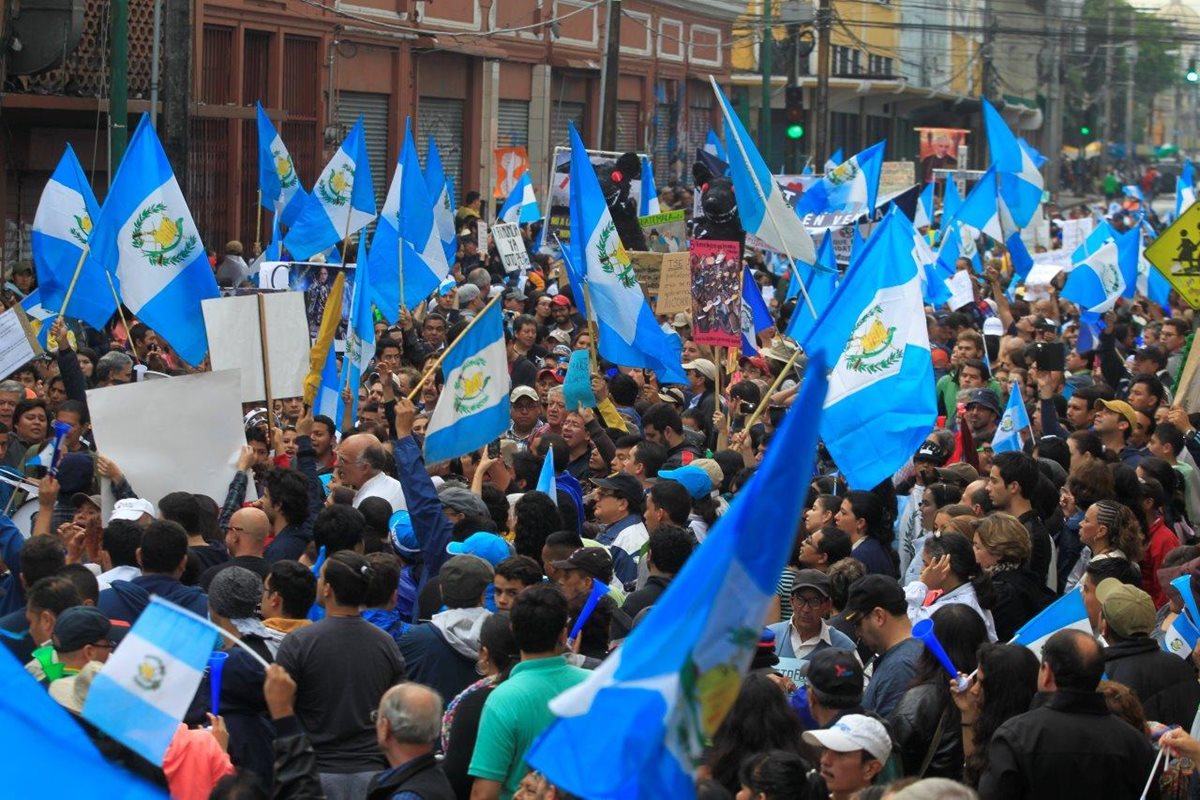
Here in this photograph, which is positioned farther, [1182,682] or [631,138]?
[631,138]

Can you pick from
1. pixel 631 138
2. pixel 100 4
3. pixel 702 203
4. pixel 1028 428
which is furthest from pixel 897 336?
pixel 631 138

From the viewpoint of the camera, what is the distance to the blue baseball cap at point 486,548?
22.6 ft

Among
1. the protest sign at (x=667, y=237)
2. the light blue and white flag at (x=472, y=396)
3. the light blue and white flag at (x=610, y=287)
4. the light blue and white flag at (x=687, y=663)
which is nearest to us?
the light blue and white flag at (x=687, y=663)

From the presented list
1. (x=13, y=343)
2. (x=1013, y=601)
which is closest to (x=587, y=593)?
(x=1013, y=601)


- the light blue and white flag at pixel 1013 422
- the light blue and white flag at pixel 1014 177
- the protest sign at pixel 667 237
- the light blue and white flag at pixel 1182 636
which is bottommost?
the light blue and white flag at pixel 1182 636

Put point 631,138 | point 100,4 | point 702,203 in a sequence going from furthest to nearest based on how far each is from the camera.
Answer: point 631,138
point 100,4
point 702,203

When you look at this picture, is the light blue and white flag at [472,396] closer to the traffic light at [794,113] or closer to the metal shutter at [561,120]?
the traffic light at [794,113]

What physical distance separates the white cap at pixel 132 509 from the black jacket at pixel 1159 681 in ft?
12.0

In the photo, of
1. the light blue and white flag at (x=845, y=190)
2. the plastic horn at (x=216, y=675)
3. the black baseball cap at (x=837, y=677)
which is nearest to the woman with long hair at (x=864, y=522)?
the black baseball cap at (x=837, y=677)

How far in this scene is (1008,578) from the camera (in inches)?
285

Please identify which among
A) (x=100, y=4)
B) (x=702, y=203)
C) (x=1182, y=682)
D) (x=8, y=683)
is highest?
(x=100, y=4)

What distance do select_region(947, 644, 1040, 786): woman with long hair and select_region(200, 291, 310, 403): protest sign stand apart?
5.28 metres

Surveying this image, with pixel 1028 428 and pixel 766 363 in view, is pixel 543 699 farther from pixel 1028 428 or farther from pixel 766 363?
pixel 766 363

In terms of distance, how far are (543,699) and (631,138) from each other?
111ft
